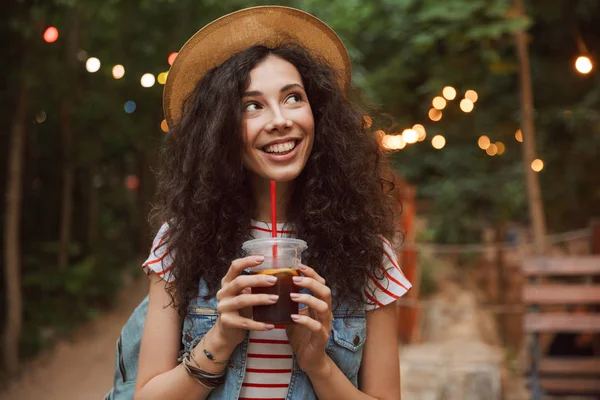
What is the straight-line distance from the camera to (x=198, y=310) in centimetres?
188

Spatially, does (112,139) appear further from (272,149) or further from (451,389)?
(272,149)

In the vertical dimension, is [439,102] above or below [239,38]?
above

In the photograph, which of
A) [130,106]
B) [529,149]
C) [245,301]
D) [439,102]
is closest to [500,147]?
[439,102]

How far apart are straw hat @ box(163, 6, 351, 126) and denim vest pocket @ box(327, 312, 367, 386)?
30.8 inches

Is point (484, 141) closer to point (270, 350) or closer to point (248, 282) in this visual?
point (270, 350)

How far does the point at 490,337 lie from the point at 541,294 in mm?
5233

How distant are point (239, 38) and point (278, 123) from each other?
0.35 metres

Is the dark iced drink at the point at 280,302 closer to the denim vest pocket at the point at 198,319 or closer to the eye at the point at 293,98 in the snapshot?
the denim vest pocket at the point at 198,319

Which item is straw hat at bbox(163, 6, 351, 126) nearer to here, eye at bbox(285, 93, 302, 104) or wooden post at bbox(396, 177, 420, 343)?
eye at bbox(285, 93, 302, 104)

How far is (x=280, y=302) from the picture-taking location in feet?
5.19

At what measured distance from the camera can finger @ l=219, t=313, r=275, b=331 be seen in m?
1.59

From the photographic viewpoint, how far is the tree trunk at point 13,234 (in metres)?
8.55

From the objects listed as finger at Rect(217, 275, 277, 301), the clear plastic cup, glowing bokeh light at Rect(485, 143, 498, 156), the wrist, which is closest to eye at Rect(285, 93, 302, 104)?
the clear plastic cup

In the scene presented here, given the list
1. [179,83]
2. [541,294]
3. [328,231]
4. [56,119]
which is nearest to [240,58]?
[179,83]
